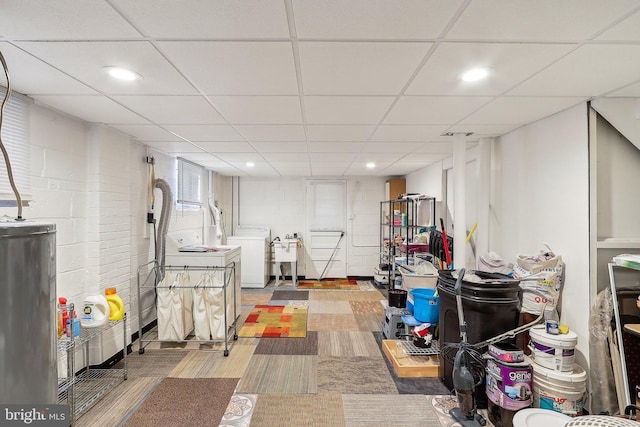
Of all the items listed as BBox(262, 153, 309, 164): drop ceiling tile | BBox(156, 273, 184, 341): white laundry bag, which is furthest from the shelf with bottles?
BBox(262, 153, 309, 164): drop ceiling tile

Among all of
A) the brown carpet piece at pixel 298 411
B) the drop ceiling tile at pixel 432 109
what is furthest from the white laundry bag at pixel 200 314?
the drop ceiling tile at pixel 432 109

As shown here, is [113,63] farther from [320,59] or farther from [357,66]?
[357,66]

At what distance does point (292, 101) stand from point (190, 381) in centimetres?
240

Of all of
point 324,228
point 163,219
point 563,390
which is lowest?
point 563,390

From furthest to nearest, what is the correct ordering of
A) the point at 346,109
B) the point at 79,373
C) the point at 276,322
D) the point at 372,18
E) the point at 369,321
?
the point at 369,321
the point at 276,322
the point at 79,373
the point at 346,109
the point at 372,18

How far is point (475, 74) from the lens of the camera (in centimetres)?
168

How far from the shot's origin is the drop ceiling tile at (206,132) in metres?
2.74

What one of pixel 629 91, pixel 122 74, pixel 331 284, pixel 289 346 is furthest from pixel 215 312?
pixel 629 91

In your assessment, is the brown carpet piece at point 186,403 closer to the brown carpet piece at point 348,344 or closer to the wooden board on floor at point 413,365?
the brown carpet piece at point 348,344

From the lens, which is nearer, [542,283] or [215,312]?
[542,283]

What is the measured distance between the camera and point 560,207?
2.32m

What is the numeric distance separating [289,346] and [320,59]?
2.81 metres

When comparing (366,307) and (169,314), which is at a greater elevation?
(169,314)

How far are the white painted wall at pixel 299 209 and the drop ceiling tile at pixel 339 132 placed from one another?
341 centimetres
